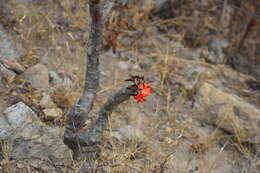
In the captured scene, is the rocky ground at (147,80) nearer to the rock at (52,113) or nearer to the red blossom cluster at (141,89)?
the rock at (52,113)

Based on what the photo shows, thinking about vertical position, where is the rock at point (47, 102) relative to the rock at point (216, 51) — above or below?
below

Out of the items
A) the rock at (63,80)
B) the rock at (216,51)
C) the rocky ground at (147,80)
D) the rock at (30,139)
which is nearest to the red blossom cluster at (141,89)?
the rocky ground at (147,80)

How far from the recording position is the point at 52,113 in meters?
2.30

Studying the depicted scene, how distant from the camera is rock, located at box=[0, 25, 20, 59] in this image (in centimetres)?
253

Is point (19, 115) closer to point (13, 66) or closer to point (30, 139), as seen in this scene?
point (30, 139)

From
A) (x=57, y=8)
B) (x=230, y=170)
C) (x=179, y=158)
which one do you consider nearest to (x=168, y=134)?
(x=179, y=158)

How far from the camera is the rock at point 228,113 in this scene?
2.61 meters

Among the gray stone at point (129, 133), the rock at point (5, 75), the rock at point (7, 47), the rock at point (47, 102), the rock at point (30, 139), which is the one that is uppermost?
the rock at point (7, 47)

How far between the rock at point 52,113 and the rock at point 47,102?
0.04m

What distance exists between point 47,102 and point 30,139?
0.36 meters

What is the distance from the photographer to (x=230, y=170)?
8.19ft

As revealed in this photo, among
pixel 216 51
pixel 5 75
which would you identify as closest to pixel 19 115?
pixel 5 75

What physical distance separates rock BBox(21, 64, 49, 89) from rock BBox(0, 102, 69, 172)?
1.12 feet

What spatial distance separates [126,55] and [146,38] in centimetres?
28
